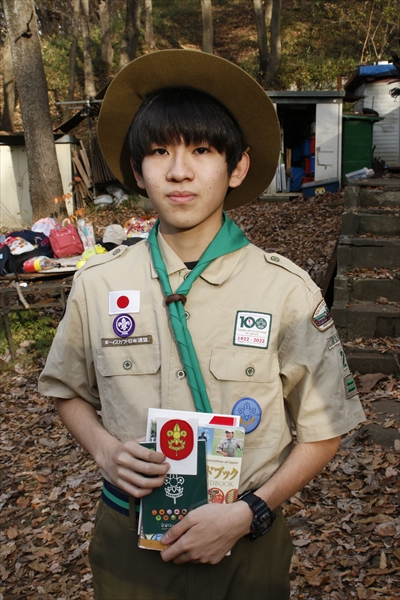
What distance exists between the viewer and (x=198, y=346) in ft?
5.52

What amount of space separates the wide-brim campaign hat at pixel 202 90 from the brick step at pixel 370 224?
6126 mm

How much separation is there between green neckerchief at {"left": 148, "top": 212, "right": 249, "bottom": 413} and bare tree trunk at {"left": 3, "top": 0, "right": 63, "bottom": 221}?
939cm

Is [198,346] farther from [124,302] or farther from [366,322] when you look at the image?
[366,322]

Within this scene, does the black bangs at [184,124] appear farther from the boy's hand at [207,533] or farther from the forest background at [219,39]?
the forest background at [219,39]

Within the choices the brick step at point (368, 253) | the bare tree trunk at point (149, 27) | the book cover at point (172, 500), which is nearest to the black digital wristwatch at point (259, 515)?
the book cover at point (172, 500)

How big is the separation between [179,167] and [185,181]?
0.15ft

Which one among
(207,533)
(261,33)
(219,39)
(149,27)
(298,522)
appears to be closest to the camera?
(207,533)

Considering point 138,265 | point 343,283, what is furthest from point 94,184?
point 138,265

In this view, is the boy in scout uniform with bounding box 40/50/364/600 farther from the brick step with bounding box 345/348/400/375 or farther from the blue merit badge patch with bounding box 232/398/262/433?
the brick step with bounding box 345/348/400/375

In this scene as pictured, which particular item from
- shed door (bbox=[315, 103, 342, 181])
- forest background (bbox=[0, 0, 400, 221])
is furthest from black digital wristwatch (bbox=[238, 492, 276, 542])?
forest background (bbox=[0, 0, 400, 221])

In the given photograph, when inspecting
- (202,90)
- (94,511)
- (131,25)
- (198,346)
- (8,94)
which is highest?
(131,25)

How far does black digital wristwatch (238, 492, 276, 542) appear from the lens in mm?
1529

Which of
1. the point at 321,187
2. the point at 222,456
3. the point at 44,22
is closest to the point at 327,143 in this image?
the point at 321,187

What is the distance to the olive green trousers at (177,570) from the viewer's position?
1644 mm
